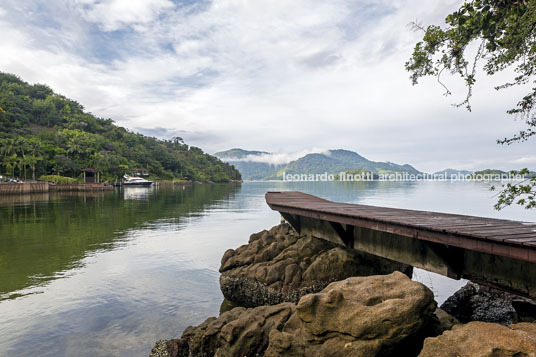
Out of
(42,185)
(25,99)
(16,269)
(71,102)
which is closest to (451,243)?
(16,269)

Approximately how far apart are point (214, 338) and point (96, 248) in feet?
49.2

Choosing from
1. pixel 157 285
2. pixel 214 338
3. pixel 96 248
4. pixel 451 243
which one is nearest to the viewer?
pixel 451 243

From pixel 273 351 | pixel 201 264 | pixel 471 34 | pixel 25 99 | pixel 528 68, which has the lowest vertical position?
pixel 201 264

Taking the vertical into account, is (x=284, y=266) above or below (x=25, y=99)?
below

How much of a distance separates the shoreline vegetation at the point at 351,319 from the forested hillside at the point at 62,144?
3805 inches

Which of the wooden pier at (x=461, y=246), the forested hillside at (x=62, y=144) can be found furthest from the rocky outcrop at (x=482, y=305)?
the forested hillside at (x=62, y=144)

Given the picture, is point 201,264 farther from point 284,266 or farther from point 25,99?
point 25,99

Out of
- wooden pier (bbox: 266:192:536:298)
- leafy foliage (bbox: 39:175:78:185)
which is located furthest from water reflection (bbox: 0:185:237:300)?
leafy foliage (bbox: 39:175:78:185)

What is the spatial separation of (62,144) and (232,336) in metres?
124

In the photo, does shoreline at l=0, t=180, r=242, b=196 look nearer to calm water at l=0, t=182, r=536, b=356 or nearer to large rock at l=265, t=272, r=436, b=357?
calm water at l=0, t=182, r=536, b=356

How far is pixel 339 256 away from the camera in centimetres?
1116

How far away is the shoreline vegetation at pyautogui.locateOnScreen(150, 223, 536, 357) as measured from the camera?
15.2 feet

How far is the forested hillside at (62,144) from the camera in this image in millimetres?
88625

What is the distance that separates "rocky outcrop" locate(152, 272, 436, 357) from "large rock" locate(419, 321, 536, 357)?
81cm
